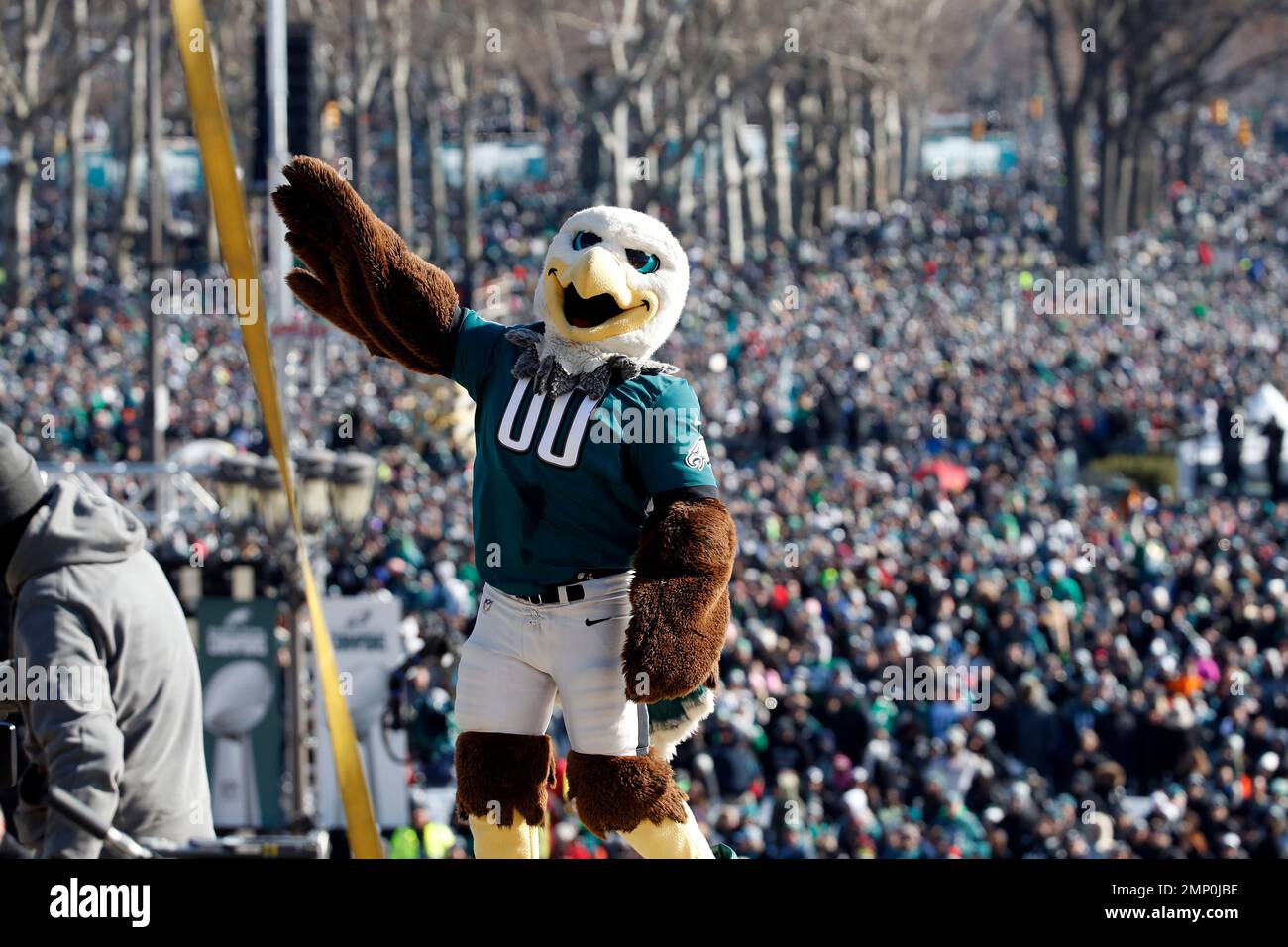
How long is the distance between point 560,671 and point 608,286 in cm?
79

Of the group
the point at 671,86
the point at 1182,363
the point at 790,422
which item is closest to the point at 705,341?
the point at 790,422

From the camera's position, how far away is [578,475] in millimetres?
4230

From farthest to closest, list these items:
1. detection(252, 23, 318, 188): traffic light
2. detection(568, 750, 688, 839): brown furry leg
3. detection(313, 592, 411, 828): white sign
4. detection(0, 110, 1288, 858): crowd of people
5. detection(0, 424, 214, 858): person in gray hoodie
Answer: detection(252, 23, 318, 188): traffic light → detection(0, 110, 1288, 858): crowd of people → detection(313, 592, 411, 828): white sign → detection(568, 750, 688, 839): brown furry leg → detection(0, 424, 214, 858): person in gray hoodie

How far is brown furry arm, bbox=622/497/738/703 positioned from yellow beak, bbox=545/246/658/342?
41 cm

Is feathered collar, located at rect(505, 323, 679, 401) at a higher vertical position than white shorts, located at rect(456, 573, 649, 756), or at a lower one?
higher

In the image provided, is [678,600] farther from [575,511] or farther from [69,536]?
[69,536]

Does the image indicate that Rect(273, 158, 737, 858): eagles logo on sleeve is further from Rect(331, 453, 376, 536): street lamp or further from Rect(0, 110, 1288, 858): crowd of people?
Rect(331, 453, 376, 536): street lamp

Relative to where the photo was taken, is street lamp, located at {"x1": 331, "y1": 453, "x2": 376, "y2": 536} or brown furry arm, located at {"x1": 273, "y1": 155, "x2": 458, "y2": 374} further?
street lamp, located at {"x1": 331, "y1": 453, "x2": 376, "y2": 536}

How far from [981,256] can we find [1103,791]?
993 inches

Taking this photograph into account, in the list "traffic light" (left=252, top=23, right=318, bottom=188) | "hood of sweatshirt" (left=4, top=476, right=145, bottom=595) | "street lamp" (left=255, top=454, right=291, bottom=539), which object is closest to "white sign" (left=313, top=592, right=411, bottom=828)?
"street lamp" (left=255, top=454, right=291, bottom=539)

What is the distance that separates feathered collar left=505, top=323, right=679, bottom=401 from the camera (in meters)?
4.31
